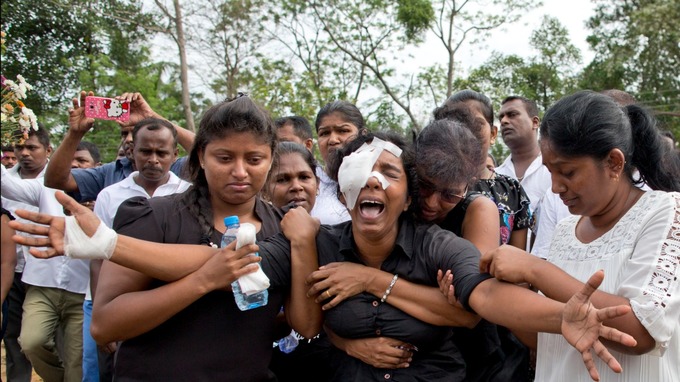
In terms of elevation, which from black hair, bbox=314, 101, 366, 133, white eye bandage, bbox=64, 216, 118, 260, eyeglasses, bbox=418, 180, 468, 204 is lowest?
white eye bandage, bbox=64, 216, 118, 260

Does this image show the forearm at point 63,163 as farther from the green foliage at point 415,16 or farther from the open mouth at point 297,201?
the green foliage at point 415,16

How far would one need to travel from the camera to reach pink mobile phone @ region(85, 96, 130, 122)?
3955 mm

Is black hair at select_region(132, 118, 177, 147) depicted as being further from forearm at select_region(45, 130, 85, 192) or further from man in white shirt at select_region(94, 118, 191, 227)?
forearm at select_region(45, 130, 85, 192)

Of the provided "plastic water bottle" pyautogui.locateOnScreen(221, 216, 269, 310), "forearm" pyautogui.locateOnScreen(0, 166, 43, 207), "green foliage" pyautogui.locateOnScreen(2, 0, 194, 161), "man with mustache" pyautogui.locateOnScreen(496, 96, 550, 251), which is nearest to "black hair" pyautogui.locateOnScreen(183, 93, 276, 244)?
"plastic water bottle" pyautogui.locateOnScreen(221, 216, 269, 310)

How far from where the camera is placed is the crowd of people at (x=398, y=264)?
74.7 inches

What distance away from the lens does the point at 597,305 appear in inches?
73.8

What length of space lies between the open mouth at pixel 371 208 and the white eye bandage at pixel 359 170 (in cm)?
4

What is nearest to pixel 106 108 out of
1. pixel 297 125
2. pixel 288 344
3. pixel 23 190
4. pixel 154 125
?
pixel 154 125

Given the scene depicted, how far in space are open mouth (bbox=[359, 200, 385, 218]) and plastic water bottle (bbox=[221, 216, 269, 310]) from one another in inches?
19.4

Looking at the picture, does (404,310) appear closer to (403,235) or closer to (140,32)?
(403,235)

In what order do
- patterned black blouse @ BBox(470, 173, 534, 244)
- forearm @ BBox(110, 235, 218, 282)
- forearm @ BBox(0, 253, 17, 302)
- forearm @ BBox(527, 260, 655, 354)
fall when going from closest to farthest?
forearm @ BBox(0, 253, 17, 302), forearm @ BBox(527, 260, 655, 354), forearm @ BBox(110, 235, 218, 282), patterned black blouse @ BBox(470, 173, 534, 244)

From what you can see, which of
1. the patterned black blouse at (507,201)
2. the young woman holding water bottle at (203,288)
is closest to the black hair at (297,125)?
the patterned black blouse at (507,201)

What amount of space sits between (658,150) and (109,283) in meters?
2.09

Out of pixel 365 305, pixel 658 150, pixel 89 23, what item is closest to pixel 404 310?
pixel 365 305
